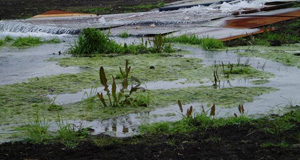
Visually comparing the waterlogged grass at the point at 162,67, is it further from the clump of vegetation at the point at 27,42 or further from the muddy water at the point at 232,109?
Answer: the clump of vegetation at the point at 27,42

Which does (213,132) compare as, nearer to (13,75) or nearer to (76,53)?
(13,75)

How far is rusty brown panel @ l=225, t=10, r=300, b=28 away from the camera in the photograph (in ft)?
25.4

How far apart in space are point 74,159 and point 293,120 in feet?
4.57

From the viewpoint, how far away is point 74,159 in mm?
2670

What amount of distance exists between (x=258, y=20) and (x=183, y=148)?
18.6 ft

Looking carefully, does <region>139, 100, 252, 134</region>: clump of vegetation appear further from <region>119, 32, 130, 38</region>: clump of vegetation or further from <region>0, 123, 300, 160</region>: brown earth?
<region>119, 32, 130, 38</region>: clump of vegetation

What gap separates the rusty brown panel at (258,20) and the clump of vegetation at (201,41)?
1129 millimetres

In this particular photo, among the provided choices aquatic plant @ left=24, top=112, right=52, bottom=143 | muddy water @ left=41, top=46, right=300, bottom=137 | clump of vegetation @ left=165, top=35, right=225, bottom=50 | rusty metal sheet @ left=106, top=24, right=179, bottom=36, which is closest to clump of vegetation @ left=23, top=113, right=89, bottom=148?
aquatic plant @ left=24, top=112, right=52, bottom=143

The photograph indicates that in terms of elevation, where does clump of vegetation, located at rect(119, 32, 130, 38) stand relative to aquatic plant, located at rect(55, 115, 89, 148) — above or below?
above

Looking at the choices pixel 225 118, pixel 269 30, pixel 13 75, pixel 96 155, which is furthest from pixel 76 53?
pixel 96 155

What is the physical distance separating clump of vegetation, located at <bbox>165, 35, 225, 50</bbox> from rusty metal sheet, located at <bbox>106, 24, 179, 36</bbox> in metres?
0.49

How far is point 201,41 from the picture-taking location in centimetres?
660

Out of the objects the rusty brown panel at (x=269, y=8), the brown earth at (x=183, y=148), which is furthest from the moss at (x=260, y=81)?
the rusty brown panel at (x=269, y=8)

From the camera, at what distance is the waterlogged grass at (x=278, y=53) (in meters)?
5.35
